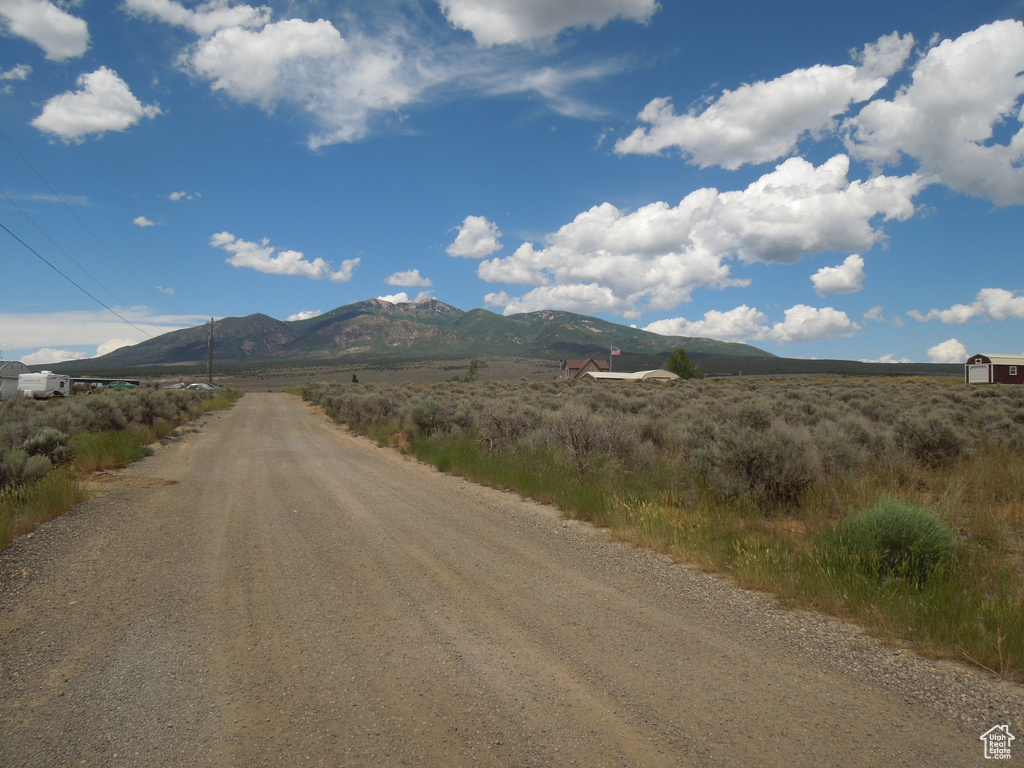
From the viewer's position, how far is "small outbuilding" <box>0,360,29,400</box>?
40.7 meters

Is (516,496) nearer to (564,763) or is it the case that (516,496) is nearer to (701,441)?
(701,441)

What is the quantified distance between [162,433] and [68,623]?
59.8 ft

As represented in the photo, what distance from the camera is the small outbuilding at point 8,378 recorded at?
40656mm

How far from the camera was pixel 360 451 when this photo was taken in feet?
56.2

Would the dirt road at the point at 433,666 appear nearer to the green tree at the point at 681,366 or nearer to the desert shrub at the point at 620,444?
the desert shrub at the point at 620,444

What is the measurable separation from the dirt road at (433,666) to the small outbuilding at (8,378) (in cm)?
4646

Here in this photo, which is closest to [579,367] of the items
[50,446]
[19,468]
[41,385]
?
[41,385]

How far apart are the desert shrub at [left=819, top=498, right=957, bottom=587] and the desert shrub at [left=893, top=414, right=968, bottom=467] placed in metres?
5.29

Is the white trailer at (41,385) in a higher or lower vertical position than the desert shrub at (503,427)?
higher

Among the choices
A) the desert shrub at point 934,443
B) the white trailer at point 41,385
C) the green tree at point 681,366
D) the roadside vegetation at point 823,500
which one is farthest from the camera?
the green tree at point 681,366

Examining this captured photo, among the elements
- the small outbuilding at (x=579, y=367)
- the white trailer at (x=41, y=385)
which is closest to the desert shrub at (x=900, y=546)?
the white trailer at (x=41, y=385)

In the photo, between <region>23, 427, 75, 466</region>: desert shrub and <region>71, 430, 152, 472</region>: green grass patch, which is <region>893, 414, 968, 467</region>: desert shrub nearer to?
<region>23, 427, 75, 466</region>: desert shrub

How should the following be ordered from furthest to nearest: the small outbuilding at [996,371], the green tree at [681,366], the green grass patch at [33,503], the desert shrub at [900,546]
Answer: the green tree at [681,366] < the small outbuilding at [996,371] < the green grass patch at [33,503] < the desert shrub at [900,546]

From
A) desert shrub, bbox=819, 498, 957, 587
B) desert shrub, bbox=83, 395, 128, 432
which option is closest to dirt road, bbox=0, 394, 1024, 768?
desert shrub, bbox=819, 498, 957, 587
